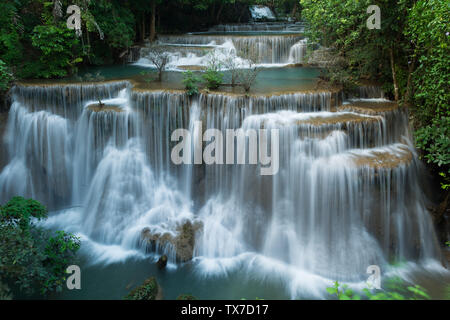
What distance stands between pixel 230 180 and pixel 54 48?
7837mm

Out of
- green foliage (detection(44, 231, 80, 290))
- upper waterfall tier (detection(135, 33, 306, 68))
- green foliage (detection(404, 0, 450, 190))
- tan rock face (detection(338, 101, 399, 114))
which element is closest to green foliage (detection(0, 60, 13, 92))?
green foliage (detection(44, 231, 80, 290))

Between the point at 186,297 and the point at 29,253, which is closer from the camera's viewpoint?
the point at 29,253

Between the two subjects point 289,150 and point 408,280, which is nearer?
point 408,280

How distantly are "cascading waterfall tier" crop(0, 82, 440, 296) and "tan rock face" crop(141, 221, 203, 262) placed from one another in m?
0.03

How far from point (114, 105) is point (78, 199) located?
112 inches

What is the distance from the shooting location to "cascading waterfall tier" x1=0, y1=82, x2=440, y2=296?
292 inches

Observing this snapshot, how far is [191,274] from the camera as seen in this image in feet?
23.5

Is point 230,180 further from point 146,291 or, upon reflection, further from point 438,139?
point 438,139

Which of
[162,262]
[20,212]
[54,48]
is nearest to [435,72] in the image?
[162,262]

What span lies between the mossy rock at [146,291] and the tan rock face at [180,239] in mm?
1054

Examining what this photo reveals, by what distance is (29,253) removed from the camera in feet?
17.5

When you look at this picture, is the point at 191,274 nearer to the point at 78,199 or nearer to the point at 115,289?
the point at 115,289

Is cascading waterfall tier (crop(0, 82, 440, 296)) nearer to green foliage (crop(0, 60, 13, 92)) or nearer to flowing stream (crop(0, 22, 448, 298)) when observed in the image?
flowing stream (crop(0, 22, 448, 298))

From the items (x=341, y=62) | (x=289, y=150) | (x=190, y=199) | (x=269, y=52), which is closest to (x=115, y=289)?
(x=190, y=199)
